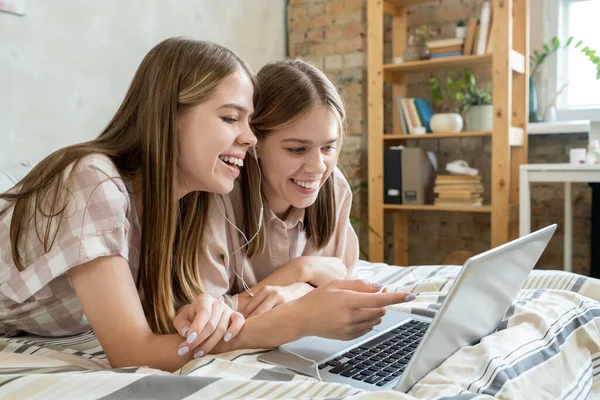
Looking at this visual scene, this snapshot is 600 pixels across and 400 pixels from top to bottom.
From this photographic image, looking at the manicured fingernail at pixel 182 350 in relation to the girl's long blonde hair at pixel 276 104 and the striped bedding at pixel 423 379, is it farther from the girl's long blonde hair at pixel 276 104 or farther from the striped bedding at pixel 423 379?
the girl's long blonde hair at pixel 276 104

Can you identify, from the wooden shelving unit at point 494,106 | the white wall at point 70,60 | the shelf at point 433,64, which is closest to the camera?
the white wall at point 70,60

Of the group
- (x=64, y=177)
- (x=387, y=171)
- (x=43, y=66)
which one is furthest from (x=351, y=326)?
(x=387, y=171)

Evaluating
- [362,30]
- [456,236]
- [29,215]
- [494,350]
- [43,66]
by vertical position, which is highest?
[362,30]

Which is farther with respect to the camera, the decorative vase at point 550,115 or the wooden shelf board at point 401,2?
the wooden shelf board at point 401,2

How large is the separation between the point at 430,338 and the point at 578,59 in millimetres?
2878

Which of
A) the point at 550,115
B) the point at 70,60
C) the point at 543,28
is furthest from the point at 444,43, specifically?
the point at 70,60

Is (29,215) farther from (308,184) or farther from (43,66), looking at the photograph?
(43,66)

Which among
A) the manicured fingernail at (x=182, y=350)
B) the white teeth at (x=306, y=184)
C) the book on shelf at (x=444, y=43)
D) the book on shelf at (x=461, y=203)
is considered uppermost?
the book on shelf at (x=444, y=43)

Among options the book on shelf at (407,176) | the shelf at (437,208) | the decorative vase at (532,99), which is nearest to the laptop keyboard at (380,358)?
the shelf at (437,208)

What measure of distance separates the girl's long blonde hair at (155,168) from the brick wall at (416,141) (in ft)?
7.42

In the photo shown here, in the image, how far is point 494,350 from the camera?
30.9 inches

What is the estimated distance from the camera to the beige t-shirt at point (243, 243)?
3.93ft

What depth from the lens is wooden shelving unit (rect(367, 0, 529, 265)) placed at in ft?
9.10

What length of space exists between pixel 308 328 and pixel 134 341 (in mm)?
261
